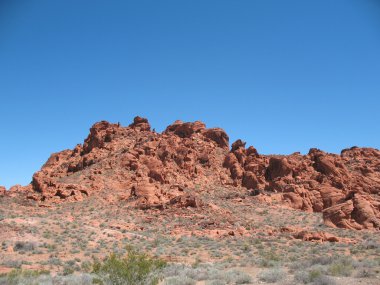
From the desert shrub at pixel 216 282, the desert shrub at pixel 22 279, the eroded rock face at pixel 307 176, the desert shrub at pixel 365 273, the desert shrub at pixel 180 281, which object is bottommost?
the desert shrub at pixel 365 273

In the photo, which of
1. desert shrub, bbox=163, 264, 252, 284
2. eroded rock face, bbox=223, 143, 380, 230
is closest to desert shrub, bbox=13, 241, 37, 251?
desert shrub, bbox=163, 264, 252, 284

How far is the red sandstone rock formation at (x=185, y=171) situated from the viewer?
1778 inches

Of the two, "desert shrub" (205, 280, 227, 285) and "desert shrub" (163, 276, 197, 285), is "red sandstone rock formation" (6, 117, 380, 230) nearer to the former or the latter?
"desert shrub" (205, 280, 227, 285)

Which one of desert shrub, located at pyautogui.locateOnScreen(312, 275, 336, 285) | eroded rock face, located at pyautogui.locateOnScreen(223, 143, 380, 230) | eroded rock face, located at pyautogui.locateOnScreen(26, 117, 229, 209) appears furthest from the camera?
eroded rock face, located at pyautogui.locateOnScreen(223, 143, 380, 230)

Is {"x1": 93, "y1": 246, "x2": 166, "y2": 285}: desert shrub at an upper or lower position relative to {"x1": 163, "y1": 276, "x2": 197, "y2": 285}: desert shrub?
upper

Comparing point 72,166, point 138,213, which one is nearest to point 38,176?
point 72,166

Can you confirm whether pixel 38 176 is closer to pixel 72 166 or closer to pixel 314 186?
pixel 72 166

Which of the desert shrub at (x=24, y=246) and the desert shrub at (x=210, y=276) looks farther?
the desert shrub at (x=24, y=246)

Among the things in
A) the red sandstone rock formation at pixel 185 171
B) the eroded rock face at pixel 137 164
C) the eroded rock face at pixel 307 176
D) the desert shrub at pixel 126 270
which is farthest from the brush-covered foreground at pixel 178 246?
the eroded rock face at pixel 307 176

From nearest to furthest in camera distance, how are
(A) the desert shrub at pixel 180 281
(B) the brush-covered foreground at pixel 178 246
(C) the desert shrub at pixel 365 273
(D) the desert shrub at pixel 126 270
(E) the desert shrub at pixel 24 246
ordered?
(D) the desert shrub at pixel 126 270
(A) the desert shrub at pixel 180 281
(B) the brush-covered foreground at pixel 178 246
(C) the desert shrub at pixel 365 273
(E) the desert shrub at pixel 24 246

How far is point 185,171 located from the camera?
54.5 metres

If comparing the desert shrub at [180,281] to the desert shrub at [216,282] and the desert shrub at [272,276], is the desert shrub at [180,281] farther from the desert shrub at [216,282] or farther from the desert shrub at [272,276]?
the desert shrub at [272,276]

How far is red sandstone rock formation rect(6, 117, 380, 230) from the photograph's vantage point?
4516cm

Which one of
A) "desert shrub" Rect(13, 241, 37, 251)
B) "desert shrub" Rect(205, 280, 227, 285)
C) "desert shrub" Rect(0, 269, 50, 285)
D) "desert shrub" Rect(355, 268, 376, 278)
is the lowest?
"desert shrub" Rect(355, 268, 376, 278)
